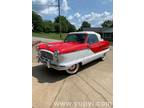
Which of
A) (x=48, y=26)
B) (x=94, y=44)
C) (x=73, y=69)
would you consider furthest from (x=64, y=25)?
(x=94, y=44)

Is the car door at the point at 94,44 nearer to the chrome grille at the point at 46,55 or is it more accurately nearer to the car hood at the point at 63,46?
the car hood at the point at 63,46

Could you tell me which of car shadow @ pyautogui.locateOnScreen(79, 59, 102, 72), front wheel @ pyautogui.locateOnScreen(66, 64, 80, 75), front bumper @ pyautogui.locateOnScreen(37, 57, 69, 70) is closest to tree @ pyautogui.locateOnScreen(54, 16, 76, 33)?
front bumper @ pyautogui.locateOnScreen(37, 57, 69, 70)

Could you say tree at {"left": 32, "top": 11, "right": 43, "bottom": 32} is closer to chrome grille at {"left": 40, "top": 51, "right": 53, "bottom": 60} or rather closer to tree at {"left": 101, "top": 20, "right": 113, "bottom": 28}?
chrome grille at {"left": 40, "top": 51, "right": 53, "bottom": 60}

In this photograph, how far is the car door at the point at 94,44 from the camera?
12.9 feet

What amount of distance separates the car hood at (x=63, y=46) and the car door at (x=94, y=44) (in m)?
0.23

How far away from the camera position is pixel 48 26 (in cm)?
290

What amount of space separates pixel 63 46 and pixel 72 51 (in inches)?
9.6

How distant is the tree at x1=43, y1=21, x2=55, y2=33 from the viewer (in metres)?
2.87

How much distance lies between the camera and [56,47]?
11.4 ft

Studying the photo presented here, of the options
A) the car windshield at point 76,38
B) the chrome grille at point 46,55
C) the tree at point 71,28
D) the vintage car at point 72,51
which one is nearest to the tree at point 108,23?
the tree at point 71,28

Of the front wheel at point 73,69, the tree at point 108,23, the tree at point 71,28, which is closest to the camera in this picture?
the tree at point 108,23
